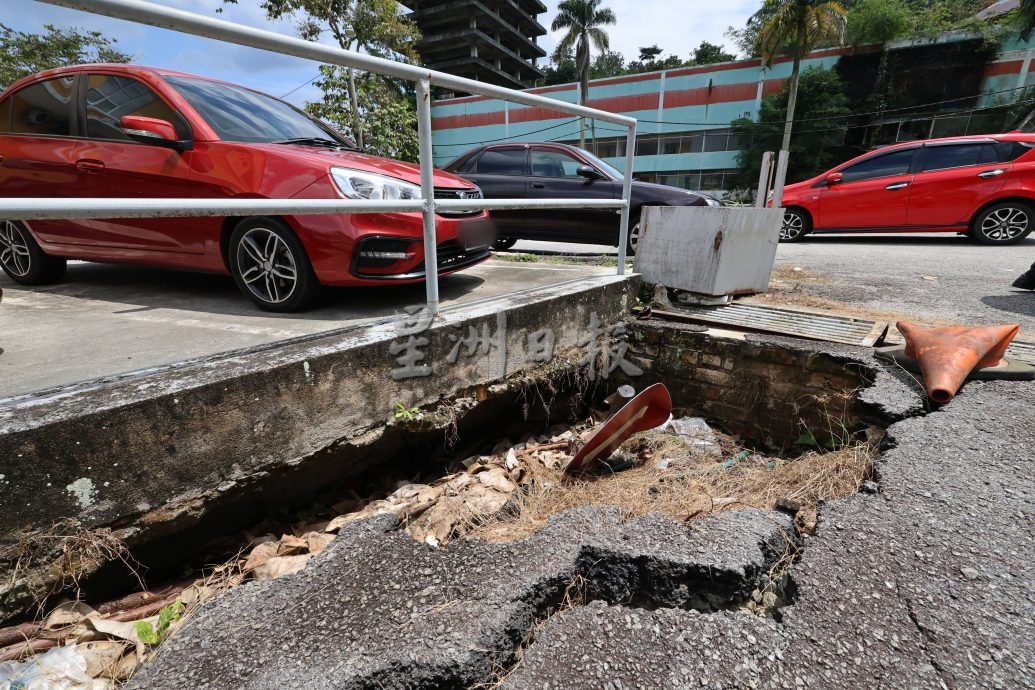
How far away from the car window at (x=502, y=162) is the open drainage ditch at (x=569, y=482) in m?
3.89

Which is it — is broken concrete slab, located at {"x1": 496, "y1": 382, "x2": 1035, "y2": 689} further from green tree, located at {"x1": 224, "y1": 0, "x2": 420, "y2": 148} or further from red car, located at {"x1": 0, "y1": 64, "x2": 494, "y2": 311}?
green tree, located at {"x1": 224, "y1": 0, "x2": 420, "y2": 148}

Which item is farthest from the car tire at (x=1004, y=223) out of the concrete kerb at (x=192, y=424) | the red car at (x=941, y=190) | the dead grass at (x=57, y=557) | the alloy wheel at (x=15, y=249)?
the alloy wheel at (x=15, y=249)

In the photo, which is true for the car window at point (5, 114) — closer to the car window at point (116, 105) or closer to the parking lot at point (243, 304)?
the car window at point (116, 105)

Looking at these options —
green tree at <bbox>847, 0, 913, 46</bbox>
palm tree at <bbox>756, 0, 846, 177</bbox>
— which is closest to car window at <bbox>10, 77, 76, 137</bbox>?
palm tree at <bbox>756, 0, 846, 177</bbox>

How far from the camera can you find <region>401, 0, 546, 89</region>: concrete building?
40.8 m

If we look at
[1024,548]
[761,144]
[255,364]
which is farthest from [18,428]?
[761,144]

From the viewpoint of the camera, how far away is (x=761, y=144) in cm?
2373

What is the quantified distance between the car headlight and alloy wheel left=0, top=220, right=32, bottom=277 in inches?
109

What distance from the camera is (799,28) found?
2045 centimetres

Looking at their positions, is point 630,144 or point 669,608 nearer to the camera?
point 669,608

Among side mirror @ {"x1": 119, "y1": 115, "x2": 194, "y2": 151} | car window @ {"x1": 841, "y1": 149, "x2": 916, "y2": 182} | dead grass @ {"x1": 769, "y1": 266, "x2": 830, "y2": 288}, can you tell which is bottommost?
dead grass @ {"x1": 769, "y1": 266, "x2": 830, "y2": 288}

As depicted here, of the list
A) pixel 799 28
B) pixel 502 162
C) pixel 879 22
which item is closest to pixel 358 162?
pixel 502 162

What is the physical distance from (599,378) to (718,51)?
52386mm

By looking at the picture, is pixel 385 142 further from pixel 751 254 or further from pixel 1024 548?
pixel 1024 548
